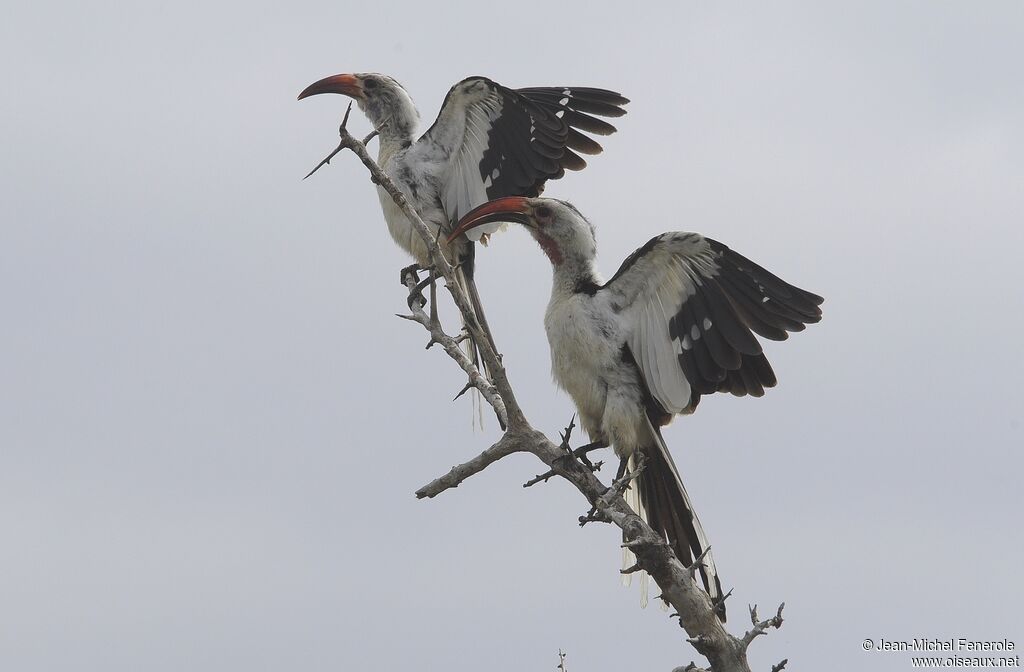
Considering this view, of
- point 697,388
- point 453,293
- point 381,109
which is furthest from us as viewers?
point 381,109

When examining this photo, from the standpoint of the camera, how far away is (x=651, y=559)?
5691 millimetres

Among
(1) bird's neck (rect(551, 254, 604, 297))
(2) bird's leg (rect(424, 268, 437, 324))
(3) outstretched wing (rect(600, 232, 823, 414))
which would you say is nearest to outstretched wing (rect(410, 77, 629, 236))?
(2) bird's leg (rect(424, 268, 437, 324))

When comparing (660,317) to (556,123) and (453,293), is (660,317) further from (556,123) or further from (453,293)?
(556,123)

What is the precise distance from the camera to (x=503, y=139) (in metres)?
8.37

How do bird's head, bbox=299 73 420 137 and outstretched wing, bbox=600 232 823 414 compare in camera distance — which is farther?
bird's head, bbox=299 73 420 137

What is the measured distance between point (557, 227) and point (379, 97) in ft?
9.04

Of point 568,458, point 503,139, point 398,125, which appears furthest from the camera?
point 398,125

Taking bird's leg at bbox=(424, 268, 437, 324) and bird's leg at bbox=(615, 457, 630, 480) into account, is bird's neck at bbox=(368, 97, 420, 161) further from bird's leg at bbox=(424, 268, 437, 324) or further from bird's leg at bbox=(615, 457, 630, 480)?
bird's leg at bbox=(615, 457, 630, 480)

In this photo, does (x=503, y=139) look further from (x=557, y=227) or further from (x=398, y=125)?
(x=557, y=227)

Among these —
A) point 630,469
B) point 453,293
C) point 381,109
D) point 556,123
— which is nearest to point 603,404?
point 630,469

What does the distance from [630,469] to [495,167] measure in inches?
97.6

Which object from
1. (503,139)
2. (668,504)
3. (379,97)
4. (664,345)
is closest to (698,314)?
(664,345)

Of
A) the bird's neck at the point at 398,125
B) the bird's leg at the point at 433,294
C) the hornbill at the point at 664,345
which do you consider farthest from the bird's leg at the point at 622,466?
the bird's neck at the point at 398,125

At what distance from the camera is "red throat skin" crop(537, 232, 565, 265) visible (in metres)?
6.93
